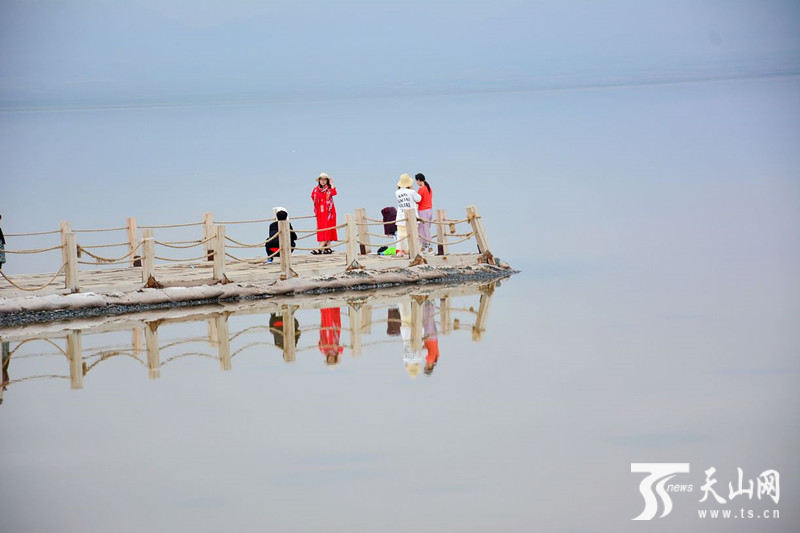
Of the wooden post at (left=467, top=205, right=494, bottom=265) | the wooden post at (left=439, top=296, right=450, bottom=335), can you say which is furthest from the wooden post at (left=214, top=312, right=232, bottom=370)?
the wooden post at (left=467, top=205, right=494, bottom=265)

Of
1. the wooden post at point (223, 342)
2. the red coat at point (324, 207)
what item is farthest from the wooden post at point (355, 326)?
the red coat at point (324, 207)

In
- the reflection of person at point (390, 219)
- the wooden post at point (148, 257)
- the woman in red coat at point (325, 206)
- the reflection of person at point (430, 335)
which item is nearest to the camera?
the reflection of person at point (430, 335)

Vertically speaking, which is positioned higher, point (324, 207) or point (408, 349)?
point (324, 207)

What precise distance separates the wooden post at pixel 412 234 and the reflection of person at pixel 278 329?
10.4ft

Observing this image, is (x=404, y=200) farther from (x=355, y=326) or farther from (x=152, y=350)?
(x=152, y=350)

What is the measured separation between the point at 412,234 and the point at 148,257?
15.3ft

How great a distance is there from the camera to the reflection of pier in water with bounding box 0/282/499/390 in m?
19.7

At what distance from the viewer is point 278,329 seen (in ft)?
69.5

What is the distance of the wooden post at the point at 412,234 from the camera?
23.8m

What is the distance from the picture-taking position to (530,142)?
63531 mm

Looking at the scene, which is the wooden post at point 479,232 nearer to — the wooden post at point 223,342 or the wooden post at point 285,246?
the wooden post at point 285,246

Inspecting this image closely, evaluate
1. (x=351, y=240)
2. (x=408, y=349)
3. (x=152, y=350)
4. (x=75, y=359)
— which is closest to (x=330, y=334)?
(x=408, y=349)

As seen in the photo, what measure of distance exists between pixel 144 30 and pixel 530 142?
8232 centimetres

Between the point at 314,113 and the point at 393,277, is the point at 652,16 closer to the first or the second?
the point at 314,113
